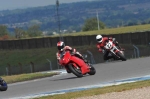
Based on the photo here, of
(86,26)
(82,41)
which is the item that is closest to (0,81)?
(82,41)

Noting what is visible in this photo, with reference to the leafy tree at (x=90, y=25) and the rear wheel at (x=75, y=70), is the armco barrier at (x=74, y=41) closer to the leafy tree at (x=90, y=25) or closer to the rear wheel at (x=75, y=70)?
the rear wheel at (x=75, y=70)

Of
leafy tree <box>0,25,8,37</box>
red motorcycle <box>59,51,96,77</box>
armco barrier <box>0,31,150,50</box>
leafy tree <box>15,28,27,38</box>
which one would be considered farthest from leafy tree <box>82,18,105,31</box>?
red motorcycle <box>59,51,96,77</box>

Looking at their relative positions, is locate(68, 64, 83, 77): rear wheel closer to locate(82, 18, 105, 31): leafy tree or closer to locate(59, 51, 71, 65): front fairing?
locate(59, 51, 71, 65): front fairing

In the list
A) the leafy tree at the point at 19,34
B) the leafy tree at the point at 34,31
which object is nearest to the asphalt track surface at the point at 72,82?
the leafy tree at the point at 19,34

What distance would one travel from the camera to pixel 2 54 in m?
71.8

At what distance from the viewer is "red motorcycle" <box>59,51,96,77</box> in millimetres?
18547

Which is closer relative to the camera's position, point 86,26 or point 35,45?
point 35,45

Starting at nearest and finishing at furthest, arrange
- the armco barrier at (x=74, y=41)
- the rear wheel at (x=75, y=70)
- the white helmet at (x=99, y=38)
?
the rear wheel at (x=75, y=70), the white helmet at (x=99, y=38), the armco barrier at (x=74, y=41)

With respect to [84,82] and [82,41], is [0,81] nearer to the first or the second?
[84,82]

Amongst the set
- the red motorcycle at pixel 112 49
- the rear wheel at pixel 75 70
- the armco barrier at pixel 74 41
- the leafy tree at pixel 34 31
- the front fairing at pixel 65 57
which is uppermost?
the front fairing at pixel 65 57

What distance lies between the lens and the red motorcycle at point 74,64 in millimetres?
18547

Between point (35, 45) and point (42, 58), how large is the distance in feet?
12.7

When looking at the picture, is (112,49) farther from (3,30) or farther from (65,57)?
(3,30)

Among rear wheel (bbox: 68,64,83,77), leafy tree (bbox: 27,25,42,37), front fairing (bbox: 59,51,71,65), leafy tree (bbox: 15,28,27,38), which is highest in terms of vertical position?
front fairing (bbox: 59,51,71,65)
